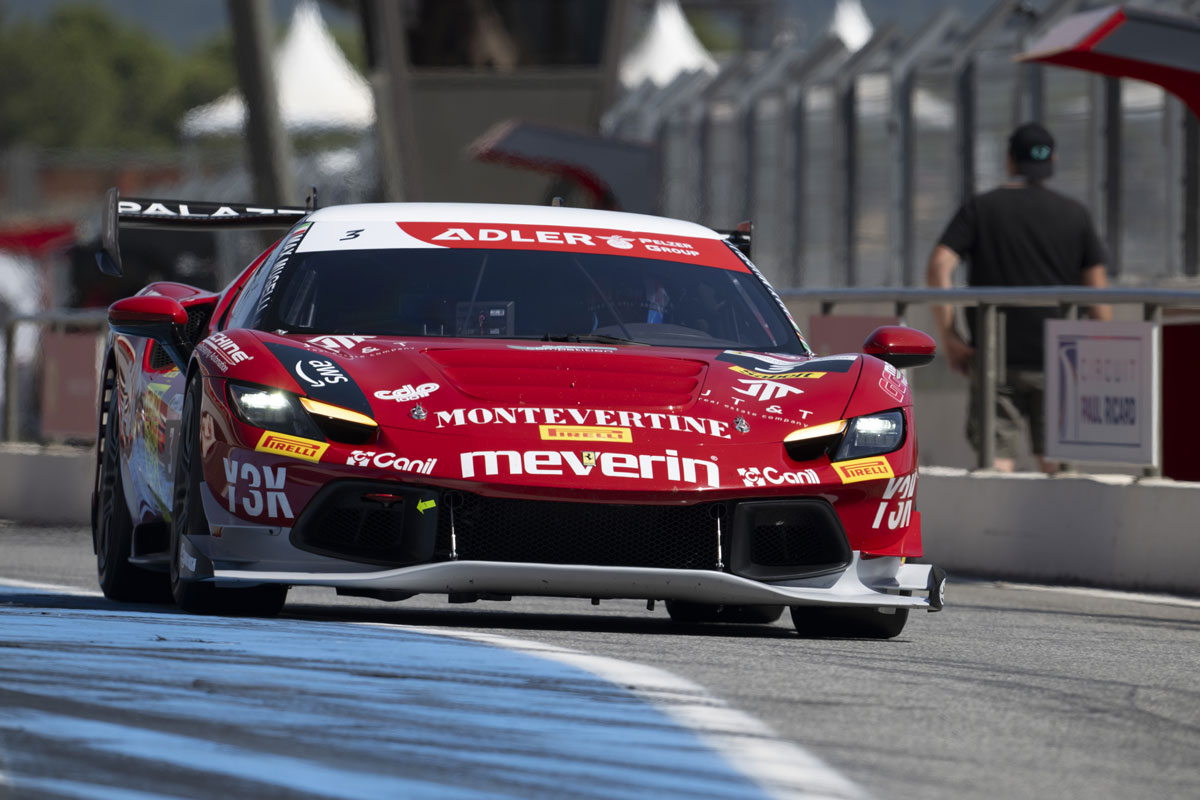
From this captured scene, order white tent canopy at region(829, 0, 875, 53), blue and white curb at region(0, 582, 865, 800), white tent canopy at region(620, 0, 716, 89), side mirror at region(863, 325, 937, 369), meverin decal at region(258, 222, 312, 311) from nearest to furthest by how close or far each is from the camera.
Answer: blue and white curb at region(0, 582, 865, 800) → meverin decal at region(258, 222, 312, 311) → side mirror at region(863, 325, 937, 369) → white tent canopy at region(829, 0, 875, 53) → white tent canopy at region(620, 0, 716, 89)

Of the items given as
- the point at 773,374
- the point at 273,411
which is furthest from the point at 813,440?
the point at 273,411

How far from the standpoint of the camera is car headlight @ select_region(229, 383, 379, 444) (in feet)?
22.4

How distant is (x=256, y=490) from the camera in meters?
6.89

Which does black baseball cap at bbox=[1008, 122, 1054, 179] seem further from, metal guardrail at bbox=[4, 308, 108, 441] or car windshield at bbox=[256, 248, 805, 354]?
metal guardrail at bbox=[4, 308, 108, 441]

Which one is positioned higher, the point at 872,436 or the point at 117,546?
the point at 872,436

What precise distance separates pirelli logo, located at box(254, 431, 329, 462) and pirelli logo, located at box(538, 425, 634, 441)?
1.97 ft

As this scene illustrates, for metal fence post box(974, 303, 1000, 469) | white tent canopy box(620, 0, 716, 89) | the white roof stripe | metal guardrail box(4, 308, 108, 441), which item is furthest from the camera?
white tent canopy box(620, 0, 716, 89)

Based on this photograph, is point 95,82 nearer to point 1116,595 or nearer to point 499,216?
point 1116,595

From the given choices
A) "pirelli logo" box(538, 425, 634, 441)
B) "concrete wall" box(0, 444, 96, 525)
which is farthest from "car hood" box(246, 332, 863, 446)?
"concrete wall" box(0, 444, 96, 525)

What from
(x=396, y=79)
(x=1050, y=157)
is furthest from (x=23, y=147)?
(x=1050, y=157)

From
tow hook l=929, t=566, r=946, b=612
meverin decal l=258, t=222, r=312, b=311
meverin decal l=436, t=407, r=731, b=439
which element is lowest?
tow hook l=929, t=566, r=946, b=612

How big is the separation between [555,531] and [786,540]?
68cm

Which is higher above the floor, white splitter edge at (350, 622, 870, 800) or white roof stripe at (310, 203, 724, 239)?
white roof stripe at (310, 203, 724, 239)

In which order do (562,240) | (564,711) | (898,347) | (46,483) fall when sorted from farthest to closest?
(46,483) < (562,240) < (898,347) < (564,711)
